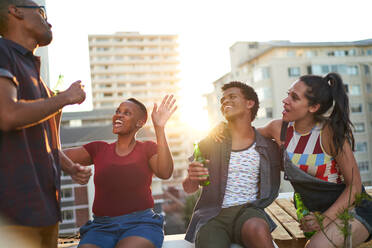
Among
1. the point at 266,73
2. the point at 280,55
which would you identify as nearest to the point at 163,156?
the point at 266,73

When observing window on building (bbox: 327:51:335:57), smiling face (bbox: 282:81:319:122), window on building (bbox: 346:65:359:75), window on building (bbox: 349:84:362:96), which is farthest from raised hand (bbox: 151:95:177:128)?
window on building (bbox: 327:51:335:57)

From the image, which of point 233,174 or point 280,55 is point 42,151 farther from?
point 280,55

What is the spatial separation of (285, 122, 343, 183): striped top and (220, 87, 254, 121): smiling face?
1.80ft

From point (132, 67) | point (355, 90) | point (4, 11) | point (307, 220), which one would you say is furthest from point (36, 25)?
point (132, 67)

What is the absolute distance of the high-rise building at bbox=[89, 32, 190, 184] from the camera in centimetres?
7488

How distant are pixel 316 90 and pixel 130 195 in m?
1.74

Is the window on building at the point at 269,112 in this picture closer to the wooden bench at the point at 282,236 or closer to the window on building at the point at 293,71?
the window on building at the point at 293,71

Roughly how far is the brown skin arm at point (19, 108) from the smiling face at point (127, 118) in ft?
3.55

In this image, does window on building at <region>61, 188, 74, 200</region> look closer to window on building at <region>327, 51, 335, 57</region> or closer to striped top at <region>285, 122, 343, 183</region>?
window on building at <region>327, 51, 335, 57</region>

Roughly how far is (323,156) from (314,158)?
7 centimetres

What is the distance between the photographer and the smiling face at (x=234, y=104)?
324 centimetres

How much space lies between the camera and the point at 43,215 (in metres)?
1.96

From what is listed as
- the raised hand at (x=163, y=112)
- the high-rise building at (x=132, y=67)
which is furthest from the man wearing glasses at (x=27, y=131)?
the high-rise building at (x=132, y=67)

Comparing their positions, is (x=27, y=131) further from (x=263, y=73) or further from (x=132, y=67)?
(x=132, y=67)
